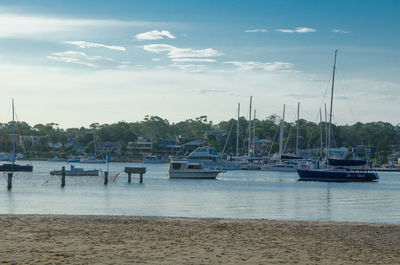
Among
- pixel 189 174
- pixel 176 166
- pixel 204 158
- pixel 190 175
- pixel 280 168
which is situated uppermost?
pixel 204 158

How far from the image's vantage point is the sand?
622 inches

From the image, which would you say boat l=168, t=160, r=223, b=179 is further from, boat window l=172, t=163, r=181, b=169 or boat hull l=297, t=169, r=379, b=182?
boat hull l=297, t=169, r=379, b=182

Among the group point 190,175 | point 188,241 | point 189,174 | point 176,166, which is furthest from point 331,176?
point 188,241

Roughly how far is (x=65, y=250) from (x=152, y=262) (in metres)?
3.07

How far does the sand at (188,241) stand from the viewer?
15.8m

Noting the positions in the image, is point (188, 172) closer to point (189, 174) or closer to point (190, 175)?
point (189, 174)

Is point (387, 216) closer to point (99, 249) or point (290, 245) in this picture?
point (290, 245)

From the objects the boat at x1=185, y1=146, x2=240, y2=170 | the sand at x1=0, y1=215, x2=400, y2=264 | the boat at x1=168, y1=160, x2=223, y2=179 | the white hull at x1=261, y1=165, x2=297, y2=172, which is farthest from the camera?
the white hull at x1=261, y1=165, x2=297, y2=172

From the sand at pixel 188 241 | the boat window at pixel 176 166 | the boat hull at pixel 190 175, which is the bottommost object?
the boat hull at pixel 190 175

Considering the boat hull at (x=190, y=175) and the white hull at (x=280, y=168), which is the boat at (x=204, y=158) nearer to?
the white hull at (x=280, y=168)

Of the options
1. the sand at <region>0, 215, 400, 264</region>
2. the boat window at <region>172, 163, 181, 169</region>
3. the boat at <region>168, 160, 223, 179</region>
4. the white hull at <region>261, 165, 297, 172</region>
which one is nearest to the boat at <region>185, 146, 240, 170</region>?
the white hull at <region>261, 165, 297, 172</region>

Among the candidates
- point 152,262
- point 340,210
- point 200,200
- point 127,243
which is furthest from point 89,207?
point 152,262

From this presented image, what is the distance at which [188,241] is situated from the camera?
62.6 ft

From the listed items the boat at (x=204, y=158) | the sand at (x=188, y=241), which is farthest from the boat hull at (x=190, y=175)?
the sand at (x=188, y=241)
